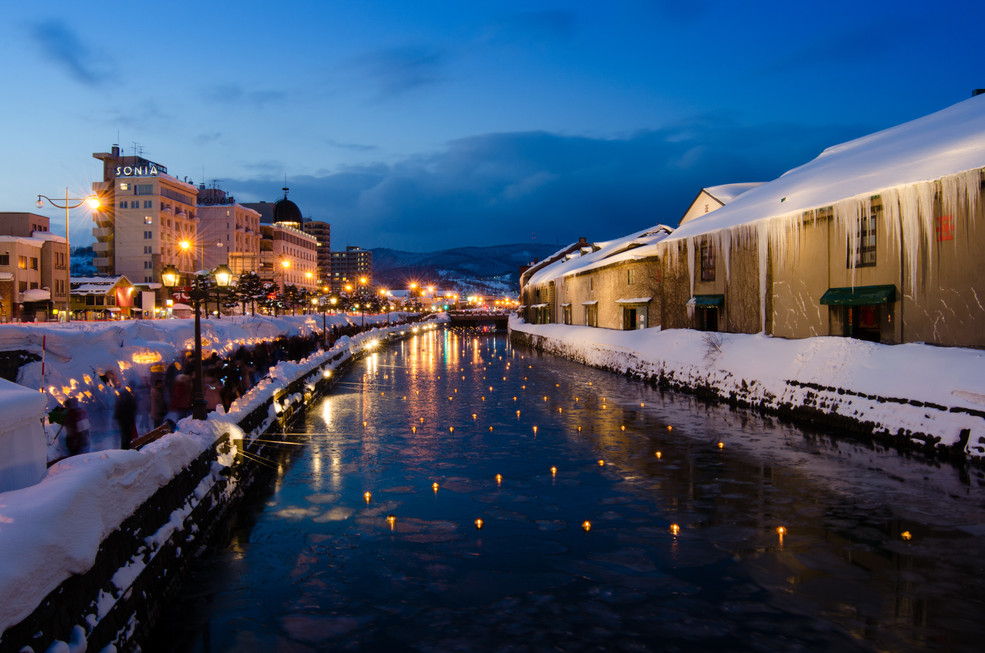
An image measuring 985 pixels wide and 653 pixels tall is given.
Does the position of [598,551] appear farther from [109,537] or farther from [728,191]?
[728,191]

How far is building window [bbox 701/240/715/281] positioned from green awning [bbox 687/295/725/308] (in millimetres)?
807

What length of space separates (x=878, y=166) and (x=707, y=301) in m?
9.31

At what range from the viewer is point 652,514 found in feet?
31.3

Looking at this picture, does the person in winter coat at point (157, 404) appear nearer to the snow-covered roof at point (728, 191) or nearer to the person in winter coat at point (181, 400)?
the person in winter coat at point (181, 400)

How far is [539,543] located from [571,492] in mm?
2454

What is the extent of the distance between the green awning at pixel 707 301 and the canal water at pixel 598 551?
11641 mm

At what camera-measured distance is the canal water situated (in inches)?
241

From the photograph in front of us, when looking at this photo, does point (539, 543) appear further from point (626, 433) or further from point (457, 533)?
point (626, 433)

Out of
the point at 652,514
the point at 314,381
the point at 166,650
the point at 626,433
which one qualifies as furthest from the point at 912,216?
the point at 314,381

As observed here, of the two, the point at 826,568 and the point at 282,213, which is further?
the point at 282,213

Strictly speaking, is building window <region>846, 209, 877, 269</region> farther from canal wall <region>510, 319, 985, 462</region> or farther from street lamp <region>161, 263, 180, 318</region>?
street lamp <region>161, 263, 180, 318</region>

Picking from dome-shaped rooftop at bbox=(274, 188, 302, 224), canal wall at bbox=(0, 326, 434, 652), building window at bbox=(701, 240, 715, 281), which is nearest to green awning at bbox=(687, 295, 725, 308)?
building window at bbox=(701, 240, 715, 281)

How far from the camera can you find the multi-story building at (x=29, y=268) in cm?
5241

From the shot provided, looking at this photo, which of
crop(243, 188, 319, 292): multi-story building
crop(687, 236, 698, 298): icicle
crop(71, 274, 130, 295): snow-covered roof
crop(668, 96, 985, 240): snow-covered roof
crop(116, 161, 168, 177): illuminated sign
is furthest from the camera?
crop(243, 188, 319, 292): multi-story building
